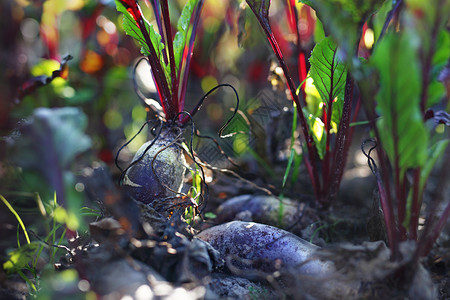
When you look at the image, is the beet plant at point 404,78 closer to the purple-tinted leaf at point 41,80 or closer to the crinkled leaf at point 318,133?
the crinkled leaf at point 318,133

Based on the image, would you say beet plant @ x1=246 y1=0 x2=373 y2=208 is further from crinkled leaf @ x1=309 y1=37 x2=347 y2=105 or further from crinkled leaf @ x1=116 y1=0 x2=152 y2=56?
crinkled leaf @ x1=116 y1=0 x2=152 y2=56

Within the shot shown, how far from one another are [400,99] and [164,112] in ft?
2.22

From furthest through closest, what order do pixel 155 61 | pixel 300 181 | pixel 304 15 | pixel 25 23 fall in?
pixel 25 23, pixel 304 15, pixel 300 181, pixel 155 61

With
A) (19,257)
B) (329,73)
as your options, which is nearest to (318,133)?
(329,73)

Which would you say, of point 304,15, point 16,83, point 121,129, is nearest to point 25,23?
point 16,83

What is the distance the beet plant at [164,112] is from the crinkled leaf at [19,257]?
0.27 m

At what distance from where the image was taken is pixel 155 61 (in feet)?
3.17

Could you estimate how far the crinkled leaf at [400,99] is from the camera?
1.94 ft

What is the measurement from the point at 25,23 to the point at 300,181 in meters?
2.03

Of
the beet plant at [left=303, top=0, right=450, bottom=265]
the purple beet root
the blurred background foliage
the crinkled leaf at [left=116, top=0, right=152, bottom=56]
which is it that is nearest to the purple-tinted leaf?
the blurred background foliage

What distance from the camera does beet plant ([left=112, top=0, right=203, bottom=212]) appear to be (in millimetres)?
932

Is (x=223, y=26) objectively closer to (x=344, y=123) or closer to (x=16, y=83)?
(x=16, y=83)

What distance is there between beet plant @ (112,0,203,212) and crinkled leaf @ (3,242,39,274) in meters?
0.27

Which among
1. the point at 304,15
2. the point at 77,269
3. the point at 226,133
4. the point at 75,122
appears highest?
the point at 304,15
